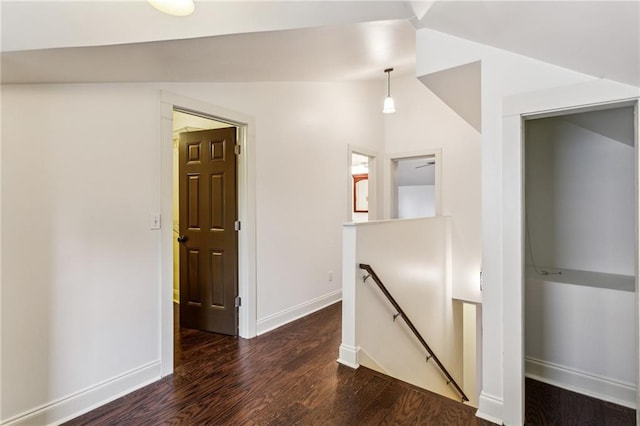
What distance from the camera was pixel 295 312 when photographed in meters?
3.54

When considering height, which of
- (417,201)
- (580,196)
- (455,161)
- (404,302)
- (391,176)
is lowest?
(404,302)

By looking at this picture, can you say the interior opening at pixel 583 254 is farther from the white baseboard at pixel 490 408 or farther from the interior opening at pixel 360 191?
the interior opening at pixel 360 191

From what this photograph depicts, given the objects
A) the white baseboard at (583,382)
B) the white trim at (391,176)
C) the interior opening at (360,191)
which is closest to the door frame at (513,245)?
the white baseboard at (583,382)

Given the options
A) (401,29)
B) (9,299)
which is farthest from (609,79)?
(9,299)

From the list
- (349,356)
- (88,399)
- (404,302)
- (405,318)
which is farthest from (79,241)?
(404,302)

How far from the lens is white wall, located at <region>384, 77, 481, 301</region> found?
4.43 meters

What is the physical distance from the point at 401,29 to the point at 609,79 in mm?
1132

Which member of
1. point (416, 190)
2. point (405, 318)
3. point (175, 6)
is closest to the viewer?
point (175, 6)

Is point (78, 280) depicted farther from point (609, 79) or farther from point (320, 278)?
point (609, 79)

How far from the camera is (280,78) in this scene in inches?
103

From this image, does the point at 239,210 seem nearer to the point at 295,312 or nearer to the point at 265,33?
the point at 295,312

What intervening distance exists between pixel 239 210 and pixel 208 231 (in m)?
0.42

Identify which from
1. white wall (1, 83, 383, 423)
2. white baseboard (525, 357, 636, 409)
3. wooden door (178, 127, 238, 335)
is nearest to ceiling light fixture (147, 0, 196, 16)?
white wall (1, 83, 383, 423)

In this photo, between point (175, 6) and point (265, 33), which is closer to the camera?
point (175, 6)
